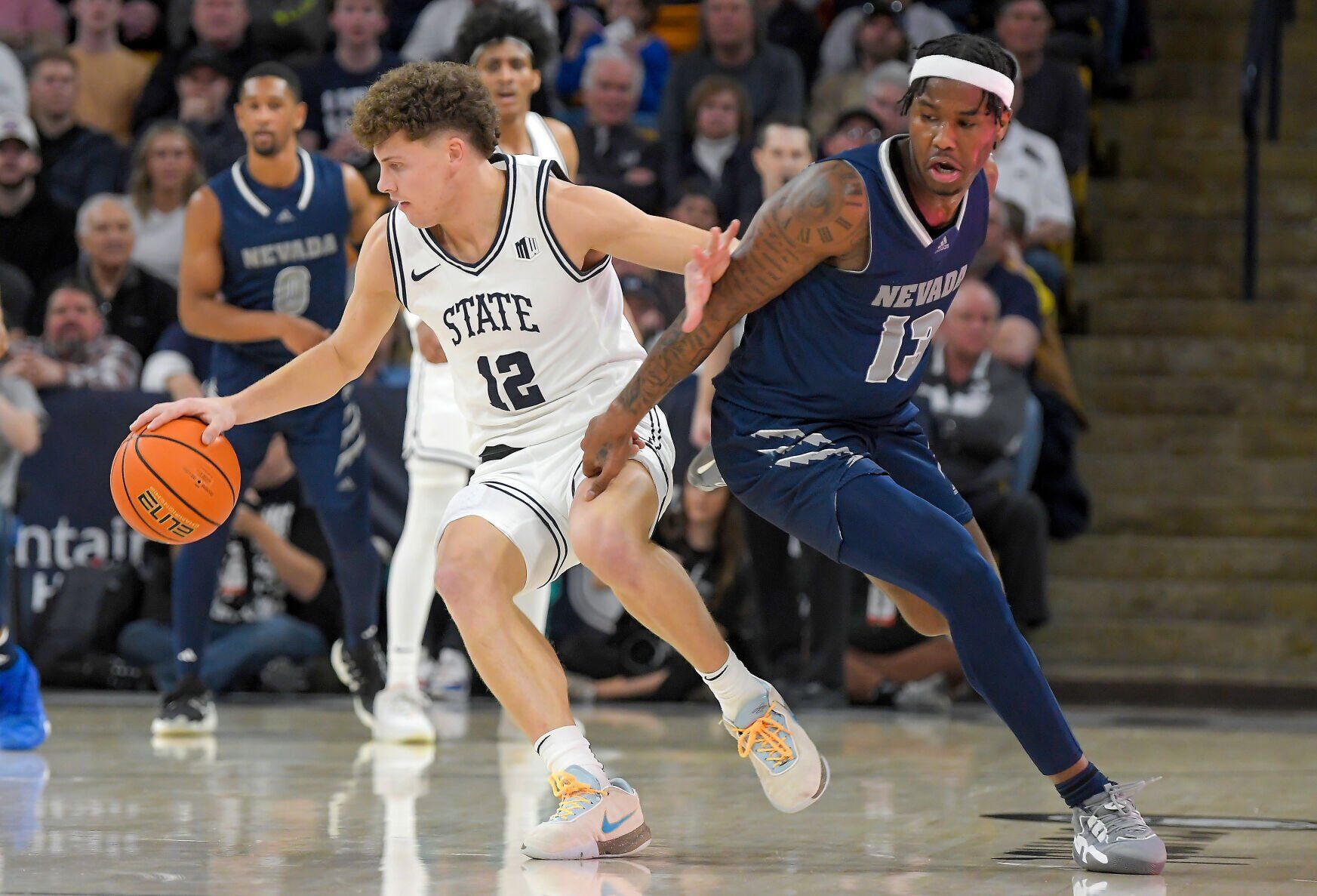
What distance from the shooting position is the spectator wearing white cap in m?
9.57

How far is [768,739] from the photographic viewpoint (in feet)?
13.1

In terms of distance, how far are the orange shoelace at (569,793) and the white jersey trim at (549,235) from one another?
3.62 ft

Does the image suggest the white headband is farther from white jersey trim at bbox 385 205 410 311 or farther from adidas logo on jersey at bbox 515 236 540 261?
white jersey trim at bbox 385 205 410 311

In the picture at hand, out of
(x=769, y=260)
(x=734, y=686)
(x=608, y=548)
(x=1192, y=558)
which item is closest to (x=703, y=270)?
(x=769, y=260)

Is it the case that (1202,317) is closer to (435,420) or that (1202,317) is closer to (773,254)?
(435,420)

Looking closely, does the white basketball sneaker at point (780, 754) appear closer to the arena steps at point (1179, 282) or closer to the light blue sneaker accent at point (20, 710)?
the light blue sneaker accent at point (20, 710)

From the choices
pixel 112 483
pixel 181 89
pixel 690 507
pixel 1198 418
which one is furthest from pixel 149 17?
pixel 112 483

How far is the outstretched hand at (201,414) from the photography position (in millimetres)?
4074

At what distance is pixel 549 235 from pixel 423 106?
15.4 inches

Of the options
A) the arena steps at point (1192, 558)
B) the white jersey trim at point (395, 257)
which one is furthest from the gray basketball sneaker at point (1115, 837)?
the arena steps at point (1192, 558)

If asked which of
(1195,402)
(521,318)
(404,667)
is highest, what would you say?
(521,318)

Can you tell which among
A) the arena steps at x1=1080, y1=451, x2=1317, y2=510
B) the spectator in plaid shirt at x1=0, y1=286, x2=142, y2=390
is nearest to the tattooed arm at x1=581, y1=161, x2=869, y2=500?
the spectator in plaid shirt at x1=0, y1=286, x2=142, y2=390

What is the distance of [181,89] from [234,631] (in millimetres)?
3719

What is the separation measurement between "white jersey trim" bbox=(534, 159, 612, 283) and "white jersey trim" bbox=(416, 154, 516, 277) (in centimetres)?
6
